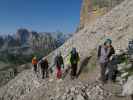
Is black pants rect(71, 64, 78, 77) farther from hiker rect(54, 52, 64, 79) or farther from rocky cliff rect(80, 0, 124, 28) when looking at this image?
rocky cliff rect(80, 0, 124, 28)

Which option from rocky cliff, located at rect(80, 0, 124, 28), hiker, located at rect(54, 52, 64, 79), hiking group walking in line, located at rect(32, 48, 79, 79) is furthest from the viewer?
rocky cliff, located at rect(80, 0, 124, 28)

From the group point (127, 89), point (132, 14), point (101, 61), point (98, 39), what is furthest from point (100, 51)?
point (132, 14)

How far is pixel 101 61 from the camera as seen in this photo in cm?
2078

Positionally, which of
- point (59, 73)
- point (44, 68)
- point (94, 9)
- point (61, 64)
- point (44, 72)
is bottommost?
point (44, 72)

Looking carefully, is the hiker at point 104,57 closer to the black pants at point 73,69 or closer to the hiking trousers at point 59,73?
the black pants at point 73,69

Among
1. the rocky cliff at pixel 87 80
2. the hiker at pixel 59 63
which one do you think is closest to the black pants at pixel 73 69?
the rocky cliff at pixel 87 80

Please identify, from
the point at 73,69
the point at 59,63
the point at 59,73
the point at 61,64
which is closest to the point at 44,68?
the point at 59,73

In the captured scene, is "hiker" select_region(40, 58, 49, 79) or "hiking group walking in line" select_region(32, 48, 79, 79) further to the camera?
"hiker" select_region(40, 58, 49, 79)

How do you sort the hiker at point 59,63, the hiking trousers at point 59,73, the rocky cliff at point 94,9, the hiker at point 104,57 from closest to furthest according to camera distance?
the hiker at point 104,57
the hiker at point 59,63
the hiking trousers at point 59,73
the rocky cliff at point 94,9

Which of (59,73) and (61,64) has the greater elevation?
(61,64)

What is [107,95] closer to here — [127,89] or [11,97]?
[127,89]

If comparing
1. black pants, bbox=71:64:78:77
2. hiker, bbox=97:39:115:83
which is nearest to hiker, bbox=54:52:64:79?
black pants, bbox=71:64:78:77

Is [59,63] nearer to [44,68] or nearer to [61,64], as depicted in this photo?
[61,64]

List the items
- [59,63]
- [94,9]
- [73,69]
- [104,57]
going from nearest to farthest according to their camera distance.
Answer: [104,57]
[73,69]
[59,63]
[94,9]
